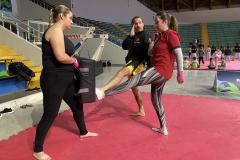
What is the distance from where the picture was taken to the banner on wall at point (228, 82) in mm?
5395

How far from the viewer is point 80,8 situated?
14.8 meters

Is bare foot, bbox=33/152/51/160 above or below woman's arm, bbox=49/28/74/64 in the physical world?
below

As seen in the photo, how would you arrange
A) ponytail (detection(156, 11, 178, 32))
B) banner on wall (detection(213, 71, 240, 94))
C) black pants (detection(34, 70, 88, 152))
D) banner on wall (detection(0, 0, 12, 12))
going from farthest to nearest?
banner on wall (detection(0, 0, 12, 12))
banner on wall (detection(213, 71, 240, 94))
ponytail (detection(156, 11, 178, 32))
black pants (detection(34, 70, 88, 152))

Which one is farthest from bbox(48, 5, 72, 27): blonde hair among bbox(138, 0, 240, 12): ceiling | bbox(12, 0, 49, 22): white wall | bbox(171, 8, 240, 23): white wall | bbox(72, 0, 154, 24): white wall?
bbox(171, 8, 240, 23): white wall

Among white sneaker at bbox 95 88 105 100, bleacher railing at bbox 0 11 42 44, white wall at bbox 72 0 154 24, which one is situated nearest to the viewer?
white sneaker at bbox 95 88 105 100

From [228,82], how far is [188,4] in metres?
12.2

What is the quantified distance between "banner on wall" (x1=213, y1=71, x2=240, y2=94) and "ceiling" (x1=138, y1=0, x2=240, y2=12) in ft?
37.9

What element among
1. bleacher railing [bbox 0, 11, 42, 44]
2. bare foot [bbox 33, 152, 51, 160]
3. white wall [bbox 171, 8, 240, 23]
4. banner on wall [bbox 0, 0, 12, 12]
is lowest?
bare foot [bbox 33, 152, 51, 160]

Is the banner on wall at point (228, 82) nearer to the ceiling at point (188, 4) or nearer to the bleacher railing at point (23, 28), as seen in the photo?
the bleacher railing at point (23, 28)

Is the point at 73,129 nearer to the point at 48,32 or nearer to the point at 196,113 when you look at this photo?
the point at 48,32

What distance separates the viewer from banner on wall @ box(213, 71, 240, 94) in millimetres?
5395

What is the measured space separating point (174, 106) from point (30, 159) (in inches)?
105

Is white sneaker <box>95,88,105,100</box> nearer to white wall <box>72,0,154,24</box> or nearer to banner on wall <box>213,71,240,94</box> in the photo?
banner on wall <box>213,71,240,94</box>

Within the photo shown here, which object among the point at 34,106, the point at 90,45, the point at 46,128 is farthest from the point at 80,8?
the point at 46,128
